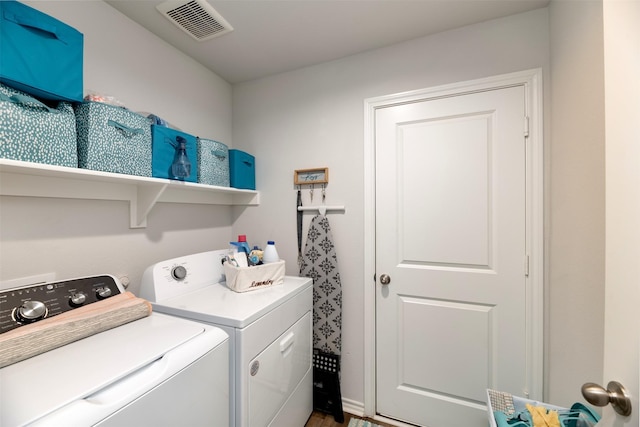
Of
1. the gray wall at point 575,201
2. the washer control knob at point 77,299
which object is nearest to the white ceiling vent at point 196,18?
the washer control knob at point 77,299

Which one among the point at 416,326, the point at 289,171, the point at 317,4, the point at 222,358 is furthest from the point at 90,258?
the point at 416,326

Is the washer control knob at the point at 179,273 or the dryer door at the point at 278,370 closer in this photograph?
the dryer door at the point at 278,370

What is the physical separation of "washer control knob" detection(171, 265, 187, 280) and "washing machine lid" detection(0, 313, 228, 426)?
1.18ft

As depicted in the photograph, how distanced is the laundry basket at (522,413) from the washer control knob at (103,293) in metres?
1.82

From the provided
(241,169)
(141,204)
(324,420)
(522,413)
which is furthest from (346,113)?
(324,420)

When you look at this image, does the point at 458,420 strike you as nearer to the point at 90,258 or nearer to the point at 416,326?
the point at 416,326

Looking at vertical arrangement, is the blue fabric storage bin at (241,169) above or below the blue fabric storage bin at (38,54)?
below

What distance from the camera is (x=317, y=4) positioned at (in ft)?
4.42

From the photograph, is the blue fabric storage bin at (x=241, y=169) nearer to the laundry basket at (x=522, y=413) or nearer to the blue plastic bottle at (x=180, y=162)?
the blue plastic bottle at (x=180, y=162)

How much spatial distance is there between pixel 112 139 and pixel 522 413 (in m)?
2.24

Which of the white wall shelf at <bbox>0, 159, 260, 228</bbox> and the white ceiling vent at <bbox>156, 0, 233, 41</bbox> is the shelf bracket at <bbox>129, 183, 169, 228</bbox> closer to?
the white wall shelf at <bbox>0, 159, 260, 228</bbox>

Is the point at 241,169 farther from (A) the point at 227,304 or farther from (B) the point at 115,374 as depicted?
(B) the point at 115,374

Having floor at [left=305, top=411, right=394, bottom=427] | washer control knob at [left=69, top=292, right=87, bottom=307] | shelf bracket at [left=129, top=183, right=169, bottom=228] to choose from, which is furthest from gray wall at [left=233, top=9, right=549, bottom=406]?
A: washer control knob at [left=69, top=292, right=87, bottom=307]

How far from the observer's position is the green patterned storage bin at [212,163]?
160 cm
